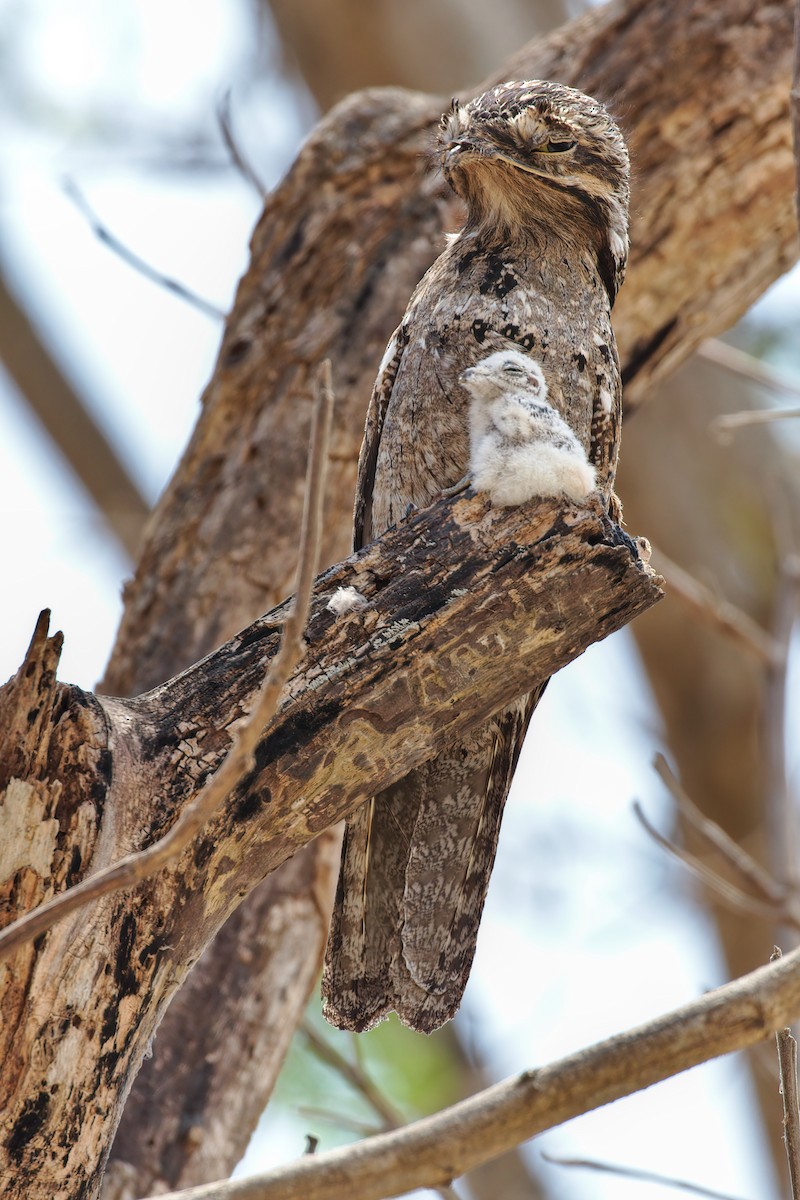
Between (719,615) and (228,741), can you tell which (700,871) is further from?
(228,741)

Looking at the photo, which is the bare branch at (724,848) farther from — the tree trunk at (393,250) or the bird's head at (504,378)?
the bird's head at (504,378)

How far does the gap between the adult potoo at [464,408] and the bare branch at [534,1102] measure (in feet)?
3.60

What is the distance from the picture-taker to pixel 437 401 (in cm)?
261

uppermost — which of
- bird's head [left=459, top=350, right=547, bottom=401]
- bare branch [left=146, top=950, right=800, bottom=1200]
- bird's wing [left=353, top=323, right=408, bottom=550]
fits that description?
bird's wing [left=353, top=323, right=408, bottom=550]

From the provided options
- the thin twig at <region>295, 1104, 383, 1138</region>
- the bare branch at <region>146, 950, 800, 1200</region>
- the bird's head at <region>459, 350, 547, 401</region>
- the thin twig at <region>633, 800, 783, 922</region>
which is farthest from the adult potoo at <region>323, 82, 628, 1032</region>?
the bare branch at <region>146, 950, 800, 1200</region>

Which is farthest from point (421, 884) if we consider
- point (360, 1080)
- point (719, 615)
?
point (719, 615)

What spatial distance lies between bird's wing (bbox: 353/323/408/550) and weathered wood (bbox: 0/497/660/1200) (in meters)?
0.74

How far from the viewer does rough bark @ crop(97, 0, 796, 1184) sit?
3715 mm

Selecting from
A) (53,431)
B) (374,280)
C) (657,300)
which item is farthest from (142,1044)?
(53,431)

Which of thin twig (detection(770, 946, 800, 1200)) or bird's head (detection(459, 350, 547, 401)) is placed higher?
bird's head (detection(459, 350, 547, 401))

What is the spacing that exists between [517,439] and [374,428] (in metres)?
0.73

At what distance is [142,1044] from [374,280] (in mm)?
2586

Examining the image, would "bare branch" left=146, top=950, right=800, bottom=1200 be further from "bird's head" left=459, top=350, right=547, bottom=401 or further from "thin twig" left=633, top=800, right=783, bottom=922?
"thin twig" left=633, top=800, right=783, bottom=922

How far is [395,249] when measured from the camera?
3.98 m
